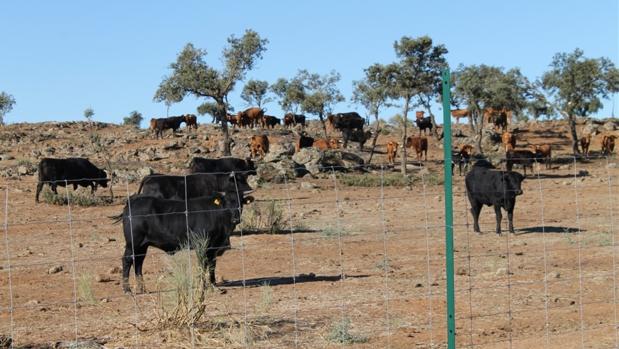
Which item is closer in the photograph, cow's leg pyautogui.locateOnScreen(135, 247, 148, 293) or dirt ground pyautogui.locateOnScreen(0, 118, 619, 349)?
dirt ground pyautogui.locateOnScreen(0, 118, 619, 349)

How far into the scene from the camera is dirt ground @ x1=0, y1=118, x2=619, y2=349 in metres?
9.36

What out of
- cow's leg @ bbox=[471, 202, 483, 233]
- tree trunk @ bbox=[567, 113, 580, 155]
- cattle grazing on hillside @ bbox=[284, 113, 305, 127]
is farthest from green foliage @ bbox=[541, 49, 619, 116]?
cow's leg @ bbox=[471, 202, 483, 233]

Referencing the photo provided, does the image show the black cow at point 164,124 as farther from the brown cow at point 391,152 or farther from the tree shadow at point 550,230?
the tree shadow at point 550,230

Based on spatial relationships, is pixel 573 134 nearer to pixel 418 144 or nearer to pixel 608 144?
pixel 608 144

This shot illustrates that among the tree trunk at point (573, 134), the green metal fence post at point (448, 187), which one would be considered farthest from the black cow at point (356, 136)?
the green metal fence post at point (448, 187)

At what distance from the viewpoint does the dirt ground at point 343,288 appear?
9.36 metres

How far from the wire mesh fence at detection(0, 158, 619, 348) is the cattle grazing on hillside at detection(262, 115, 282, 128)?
34307 millimetres

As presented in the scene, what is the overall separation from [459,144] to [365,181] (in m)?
18.6

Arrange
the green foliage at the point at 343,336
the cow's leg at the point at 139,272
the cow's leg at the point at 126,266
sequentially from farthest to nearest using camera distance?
the cow's leg at the point at 126,266
the cow's leg at the point at 139,272
the green foliage at the point at 343,336

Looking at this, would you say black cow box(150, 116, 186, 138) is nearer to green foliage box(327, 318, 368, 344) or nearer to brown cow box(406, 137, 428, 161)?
brown cow box(406, 137, 428, 161)

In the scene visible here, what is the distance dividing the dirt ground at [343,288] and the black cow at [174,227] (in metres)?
0.41

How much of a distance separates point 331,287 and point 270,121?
44.7 m

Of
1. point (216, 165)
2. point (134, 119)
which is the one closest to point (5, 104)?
point (134, 119)

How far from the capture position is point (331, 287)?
1244 cm
